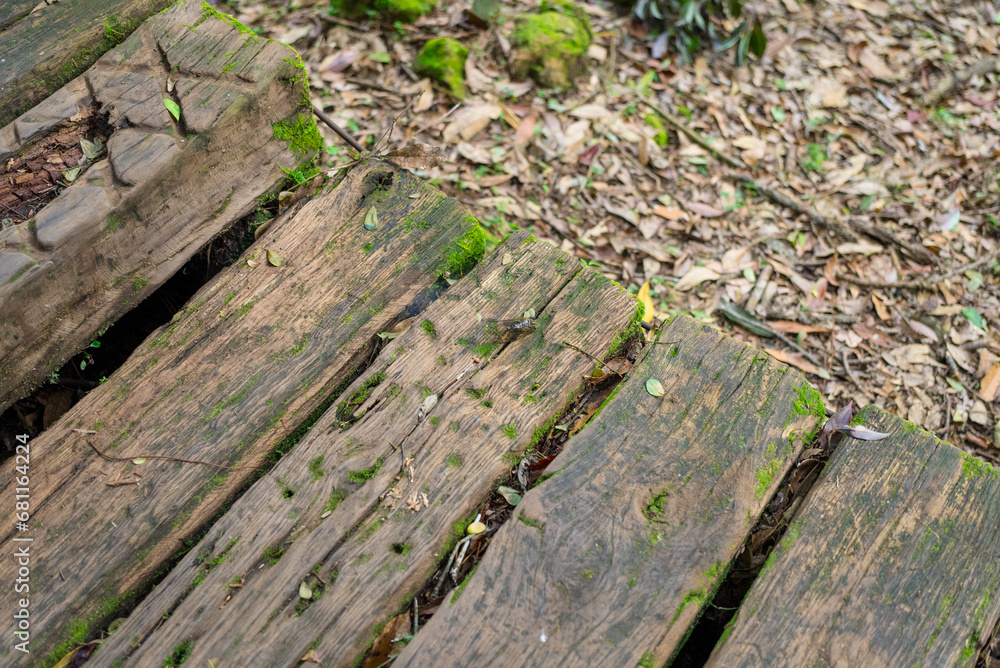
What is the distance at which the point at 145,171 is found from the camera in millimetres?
1808

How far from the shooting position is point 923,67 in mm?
4484

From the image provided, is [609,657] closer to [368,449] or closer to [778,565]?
[778,565]

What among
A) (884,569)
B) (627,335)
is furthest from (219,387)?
(884,569)

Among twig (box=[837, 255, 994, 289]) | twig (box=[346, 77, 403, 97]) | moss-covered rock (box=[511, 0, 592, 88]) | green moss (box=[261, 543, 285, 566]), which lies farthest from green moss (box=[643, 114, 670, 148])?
green moss (box=[261, 543, 285, 566])

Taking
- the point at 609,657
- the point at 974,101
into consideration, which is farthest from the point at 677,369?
the point at 974,101

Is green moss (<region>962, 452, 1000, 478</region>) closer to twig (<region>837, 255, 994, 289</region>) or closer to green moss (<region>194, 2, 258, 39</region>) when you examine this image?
twig (<region>837, 255, 994, 289</region>)

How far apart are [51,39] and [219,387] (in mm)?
1355

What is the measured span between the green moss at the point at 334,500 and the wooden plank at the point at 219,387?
0.84 ft

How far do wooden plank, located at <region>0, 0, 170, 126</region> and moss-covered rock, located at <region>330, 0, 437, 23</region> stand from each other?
215cm

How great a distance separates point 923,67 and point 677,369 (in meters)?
4.23

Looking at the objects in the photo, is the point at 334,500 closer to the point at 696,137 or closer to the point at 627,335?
the point at 627,335

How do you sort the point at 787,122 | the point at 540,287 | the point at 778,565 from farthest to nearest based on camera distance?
the point at 787,122
the point at 540,287
the point at 778,565

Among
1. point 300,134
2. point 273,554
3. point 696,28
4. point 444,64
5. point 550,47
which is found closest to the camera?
point 273,554

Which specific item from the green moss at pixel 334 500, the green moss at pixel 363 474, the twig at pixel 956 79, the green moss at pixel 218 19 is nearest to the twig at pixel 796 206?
the twig at pixel 956 79
